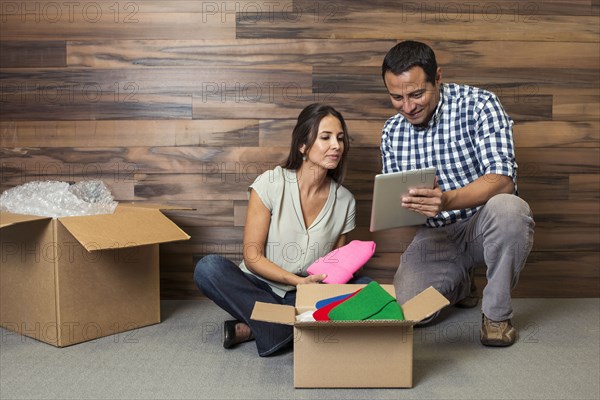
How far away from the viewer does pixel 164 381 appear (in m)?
1.62

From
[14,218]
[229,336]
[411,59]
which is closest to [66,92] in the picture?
[14,218]

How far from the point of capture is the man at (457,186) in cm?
189

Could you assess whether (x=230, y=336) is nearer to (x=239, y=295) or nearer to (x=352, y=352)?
(x=239, y=295)

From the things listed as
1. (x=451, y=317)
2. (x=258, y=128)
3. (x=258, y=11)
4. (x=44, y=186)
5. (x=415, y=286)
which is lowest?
(x=451, y=317)

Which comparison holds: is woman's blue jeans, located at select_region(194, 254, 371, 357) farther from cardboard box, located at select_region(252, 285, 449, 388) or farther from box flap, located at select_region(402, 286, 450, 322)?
box flap, located at select_region(402, 286, 450, 322)

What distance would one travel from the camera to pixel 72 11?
243 centimetres

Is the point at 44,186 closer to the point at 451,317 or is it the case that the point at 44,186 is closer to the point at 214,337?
the point at 214,337

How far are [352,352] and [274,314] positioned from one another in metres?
0.21

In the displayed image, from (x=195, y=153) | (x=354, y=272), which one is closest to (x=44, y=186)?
(x=195, y=153)

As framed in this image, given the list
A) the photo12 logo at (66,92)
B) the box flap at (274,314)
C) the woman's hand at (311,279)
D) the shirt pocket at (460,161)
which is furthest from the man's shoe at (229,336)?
the photo12 logo at (66,92)

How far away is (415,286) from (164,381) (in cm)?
89

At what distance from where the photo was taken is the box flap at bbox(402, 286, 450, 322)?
155 centimetres

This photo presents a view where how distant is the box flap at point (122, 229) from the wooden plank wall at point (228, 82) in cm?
45

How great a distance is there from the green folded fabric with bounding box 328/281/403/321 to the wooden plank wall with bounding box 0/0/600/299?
2.88 feet
